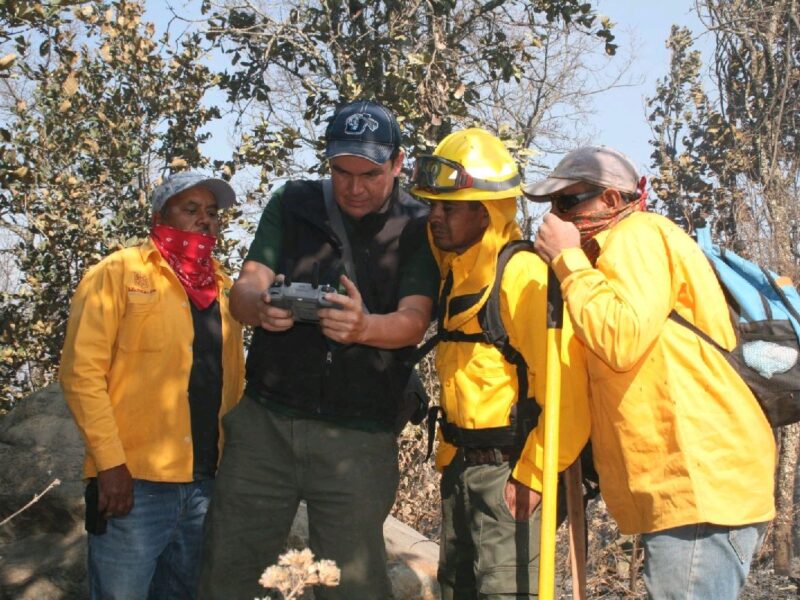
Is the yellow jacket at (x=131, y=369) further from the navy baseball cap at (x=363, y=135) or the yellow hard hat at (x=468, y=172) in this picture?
the yellow hard hat at (x=468, y=172)

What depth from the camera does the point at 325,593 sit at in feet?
10.6

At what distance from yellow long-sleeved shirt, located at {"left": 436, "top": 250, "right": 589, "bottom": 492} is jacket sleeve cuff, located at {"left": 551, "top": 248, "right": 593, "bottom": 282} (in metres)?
0.24

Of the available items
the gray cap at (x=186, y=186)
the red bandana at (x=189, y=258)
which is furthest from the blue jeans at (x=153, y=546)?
the gray cap at (x=186, y=186)

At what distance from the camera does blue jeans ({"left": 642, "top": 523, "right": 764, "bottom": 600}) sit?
264cm

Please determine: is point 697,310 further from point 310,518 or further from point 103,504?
point 103,504

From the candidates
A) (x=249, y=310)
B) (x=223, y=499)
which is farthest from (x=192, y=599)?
(x=249, y=310)

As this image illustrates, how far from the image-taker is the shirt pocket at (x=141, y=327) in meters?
3.53

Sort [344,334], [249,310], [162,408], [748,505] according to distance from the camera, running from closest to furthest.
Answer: [748,505], [344,334], [249,310], [162,408]

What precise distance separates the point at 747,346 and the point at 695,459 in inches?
15.0

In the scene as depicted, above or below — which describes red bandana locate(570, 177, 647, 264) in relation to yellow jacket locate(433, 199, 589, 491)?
above

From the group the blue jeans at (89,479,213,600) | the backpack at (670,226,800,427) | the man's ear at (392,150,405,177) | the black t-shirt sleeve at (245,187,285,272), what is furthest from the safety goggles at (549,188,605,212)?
the blue jeans at (89,479,213,600)

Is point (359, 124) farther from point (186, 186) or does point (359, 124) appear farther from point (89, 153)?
point (89, 153)

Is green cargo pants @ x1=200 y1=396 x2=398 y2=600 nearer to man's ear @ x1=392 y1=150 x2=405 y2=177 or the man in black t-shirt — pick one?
the man in black t-shirt

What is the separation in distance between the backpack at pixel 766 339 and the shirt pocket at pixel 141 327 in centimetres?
191
